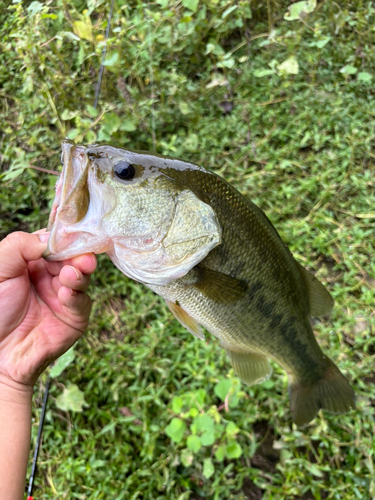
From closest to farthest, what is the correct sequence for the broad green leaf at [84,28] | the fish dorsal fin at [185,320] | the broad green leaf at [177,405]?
the fish dorsal fin at [185,320] < the broad green leaf at [177,405] < the broad green leaf at [84,28]

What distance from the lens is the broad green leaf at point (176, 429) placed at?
187 centimetres

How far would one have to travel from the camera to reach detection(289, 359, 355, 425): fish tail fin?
1.79 metres

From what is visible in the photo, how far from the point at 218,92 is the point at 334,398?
8.60ft

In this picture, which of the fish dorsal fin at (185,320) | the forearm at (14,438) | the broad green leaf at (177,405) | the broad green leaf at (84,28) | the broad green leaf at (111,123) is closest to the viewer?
the forearm at (14,438)

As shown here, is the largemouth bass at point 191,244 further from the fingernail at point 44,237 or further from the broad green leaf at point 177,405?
the broad green leaf at point 177,405

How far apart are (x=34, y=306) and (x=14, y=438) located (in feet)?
1.65

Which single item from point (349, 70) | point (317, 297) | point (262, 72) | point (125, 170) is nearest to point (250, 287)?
point (317, 297)

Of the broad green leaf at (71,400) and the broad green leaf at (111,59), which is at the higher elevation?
the broad green leaf at (111,59)

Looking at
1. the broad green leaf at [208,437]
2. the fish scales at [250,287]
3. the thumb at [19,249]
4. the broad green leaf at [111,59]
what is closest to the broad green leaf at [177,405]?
the broad green leaf at [208,437]

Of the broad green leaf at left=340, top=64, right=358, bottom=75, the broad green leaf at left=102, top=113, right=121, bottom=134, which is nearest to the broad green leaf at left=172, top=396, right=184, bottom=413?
the broad green leaf at left=102, top=113, right=121, bottom=134

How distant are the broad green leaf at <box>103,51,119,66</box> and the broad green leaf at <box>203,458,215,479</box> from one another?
252cm

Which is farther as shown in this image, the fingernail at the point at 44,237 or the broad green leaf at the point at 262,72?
the broad green leaf at the point at 262,72

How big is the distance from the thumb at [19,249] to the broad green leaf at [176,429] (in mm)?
1187

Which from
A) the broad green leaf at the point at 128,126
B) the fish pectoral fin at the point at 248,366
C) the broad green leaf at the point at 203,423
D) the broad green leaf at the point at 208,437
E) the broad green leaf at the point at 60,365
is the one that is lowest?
the broad green leaf at the point at 208,437
